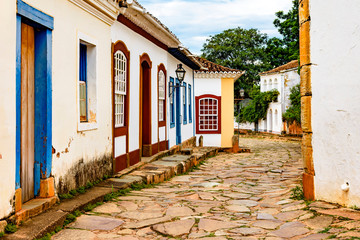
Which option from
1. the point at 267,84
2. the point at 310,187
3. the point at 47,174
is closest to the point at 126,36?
the point at 47,174

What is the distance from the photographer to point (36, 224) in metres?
4.20

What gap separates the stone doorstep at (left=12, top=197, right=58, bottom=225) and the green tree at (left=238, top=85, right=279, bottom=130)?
1204 inches

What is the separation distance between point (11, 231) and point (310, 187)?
419 cm

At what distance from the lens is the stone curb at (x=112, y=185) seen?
409 centimetres

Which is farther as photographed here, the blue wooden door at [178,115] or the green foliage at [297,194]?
the blue wooden door at [178,115]

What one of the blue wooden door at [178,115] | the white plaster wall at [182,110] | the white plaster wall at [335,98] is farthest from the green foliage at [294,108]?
the white plaster wall at [335,98]

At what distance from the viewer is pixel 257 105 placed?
37312mm

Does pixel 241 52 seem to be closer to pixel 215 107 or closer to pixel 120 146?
pixel 215 107

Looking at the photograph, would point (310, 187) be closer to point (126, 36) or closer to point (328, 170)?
point (328, 170)

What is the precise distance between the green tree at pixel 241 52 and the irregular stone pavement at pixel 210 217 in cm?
3607

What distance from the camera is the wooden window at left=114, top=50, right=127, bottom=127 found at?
26.7ft

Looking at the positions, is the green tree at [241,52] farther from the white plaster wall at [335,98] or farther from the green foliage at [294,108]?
the white plaster wall at [335,98]

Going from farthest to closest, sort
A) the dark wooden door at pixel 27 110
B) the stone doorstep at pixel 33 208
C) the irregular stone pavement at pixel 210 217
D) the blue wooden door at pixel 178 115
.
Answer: the blue wooden door at pixel 178 115
the dark wooden door at pixel 27 110
the irregular stone pavement at pixel 210 217
the stone doorstep at pixel 33 208

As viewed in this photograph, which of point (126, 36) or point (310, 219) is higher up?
point (126, 36)
